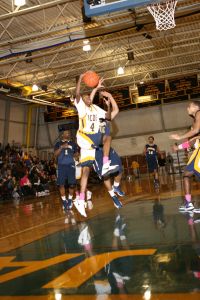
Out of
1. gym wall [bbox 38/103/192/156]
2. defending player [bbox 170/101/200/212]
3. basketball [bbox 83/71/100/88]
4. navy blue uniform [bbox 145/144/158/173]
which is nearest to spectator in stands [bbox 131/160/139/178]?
gym wall [bbox 38/103/192/156]

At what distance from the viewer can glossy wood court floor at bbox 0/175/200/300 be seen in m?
2.64

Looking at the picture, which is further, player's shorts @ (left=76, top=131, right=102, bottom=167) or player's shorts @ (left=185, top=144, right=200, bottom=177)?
player's shorts @ (left=76, top=131, right=102, bottom=167)

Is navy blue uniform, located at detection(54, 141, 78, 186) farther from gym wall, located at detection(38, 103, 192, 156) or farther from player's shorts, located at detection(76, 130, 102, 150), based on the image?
gym wall, located at detection(38, 103, 192, 156)

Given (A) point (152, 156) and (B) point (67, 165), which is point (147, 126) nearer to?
(A) point (152, 156)

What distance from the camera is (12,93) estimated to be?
20109 mm

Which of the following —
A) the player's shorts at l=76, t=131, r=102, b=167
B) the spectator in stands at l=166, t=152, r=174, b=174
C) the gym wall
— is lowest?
the player's shorts at l=76, t=131, r=102, b=167

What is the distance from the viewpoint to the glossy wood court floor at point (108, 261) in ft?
8.66

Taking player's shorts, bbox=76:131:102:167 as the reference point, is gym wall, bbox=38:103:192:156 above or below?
above

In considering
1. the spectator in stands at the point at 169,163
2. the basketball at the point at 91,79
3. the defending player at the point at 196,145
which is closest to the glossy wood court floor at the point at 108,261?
the defending player at the point at 196,145

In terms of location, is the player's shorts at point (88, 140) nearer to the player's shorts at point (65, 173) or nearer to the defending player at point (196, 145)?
the defending player at point (196, 145)

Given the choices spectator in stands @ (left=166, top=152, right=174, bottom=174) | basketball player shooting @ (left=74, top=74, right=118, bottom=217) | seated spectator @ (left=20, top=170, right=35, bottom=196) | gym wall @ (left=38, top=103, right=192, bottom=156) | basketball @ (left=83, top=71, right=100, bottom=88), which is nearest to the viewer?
basketball @ (left=83, top=71, right=100, bottom=88)

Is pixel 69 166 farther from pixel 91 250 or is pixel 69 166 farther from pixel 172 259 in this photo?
pixel 172 259

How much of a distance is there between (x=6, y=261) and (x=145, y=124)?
2515cm

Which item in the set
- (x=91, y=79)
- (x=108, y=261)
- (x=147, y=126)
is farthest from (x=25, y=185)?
(x=147, y=126)
